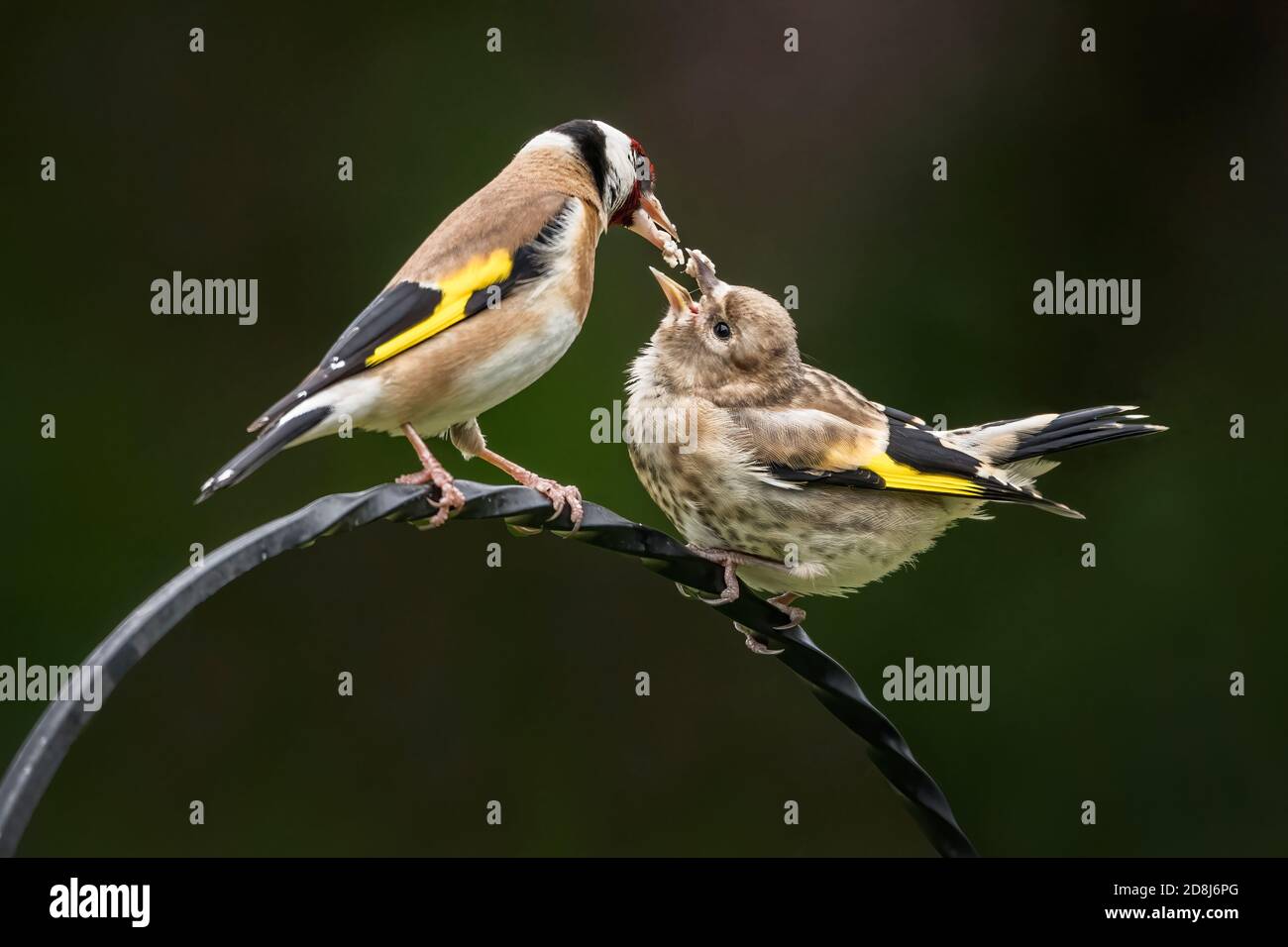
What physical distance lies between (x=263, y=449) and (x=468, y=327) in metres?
0.55

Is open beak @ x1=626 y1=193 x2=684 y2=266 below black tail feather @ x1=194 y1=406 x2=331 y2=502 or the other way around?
the other way around

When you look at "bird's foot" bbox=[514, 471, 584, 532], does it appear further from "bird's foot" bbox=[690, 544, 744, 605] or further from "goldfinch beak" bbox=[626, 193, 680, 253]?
"goldfinch beak" bbox=[626, 193, 680, 253]

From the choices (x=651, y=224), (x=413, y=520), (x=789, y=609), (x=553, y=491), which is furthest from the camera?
(x=651, y=224)

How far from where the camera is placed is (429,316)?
2.84m

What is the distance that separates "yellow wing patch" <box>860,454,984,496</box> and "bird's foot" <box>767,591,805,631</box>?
0.33 metres

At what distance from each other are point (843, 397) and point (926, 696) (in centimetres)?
191

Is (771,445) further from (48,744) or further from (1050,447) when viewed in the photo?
(48,744)

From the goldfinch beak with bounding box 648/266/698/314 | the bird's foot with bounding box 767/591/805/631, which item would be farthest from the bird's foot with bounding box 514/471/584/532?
the goldfinch beak with bounding box 648/266/698/314

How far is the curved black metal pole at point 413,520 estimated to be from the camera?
1529 millimetres

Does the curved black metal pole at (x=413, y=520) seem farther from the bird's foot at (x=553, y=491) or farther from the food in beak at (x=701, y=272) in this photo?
the food in beak at (x=701, y=272)

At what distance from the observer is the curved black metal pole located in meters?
1.53

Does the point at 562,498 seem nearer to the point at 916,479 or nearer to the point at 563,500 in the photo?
the point at 563,500

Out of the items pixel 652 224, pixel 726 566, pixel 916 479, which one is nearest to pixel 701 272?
pixel 652 224

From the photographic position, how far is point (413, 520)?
217cm
